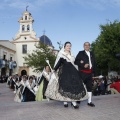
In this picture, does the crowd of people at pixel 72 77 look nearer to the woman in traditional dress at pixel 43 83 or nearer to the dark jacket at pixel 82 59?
the dark jacket at pixel 82 59

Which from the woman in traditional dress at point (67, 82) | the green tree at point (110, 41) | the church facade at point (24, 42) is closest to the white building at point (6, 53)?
the church facade at point (24, 42)

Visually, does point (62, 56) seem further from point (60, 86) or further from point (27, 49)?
point (27, 49)

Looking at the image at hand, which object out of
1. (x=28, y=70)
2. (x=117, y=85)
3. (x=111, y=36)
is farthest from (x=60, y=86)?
(x=28, y=70)

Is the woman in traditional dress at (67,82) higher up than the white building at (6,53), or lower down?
lower down

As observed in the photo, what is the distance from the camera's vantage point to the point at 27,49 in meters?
59.4

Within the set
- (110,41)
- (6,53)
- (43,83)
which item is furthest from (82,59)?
(6,53)

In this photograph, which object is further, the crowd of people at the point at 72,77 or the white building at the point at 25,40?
the white building at the point at 25,40

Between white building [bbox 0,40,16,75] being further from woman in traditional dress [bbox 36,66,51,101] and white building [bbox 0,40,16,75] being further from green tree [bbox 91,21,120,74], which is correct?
woman in traditional dress [bbox 36,66,51,101]

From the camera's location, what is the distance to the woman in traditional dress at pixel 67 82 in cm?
654

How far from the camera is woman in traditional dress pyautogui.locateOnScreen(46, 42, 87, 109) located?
6.54 meters

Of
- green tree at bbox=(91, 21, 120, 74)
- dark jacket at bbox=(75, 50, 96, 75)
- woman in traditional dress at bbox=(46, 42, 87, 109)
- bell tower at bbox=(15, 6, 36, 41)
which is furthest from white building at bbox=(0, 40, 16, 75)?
dark jacket at bbox=(75, 50, 96, 75)

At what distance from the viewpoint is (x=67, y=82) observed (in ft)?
21.7

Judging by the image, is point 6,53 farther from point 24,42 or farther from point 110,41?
point 110,41

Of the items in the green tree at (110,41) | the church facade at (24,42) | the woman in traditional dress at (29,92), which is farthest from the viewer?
the church facade at (24,42)
